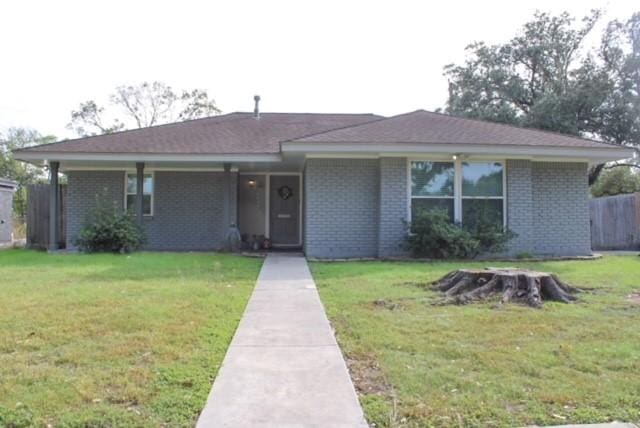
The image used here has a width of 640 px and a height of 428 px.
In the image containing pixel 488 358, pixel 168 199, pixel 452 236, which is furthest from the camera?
pixel 168 199

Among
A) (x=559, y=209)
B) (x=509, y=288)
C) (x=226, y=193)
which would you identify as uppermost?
(x=226, y=193)

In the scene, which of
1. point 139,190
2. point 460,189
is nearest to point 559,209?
point 460,189

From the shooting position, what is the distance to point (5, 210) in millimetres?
19047

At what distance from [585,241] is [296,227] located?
799cm

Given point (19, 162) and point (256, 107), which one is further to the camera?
point (19, 162)

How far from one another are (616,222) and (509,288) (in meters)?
11.7

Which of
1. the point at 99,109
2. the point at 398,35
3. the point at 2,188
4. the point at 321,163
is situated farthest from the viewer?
the point at 99,109

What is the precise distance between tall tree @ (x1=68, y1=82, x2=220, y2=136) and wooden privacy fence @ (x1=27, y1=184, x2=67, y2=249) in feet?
85.6

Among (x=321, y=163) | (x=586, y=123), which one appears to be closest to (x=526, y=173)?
(x=321, y=163)

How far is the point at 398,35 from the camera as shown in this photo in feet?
54.2

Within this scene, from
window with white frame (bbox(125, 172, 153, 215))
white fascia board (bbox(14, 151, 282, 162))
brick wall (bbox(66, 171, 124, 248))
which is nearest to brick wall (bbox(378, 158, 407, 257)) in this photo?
white fascia board (bbox(14, 151, 282, 162))

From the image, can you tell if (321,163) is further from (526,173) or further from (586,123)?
(586,123)

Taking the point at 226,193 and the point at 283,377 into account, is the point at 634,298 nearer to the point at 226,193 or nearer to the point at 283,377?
the point at 283,377

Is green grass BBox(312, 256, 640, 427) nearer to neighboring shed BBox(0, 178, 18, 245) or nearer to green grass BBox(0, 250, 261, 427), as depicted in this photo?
green grass BBox(0, 250, 261, 427)
